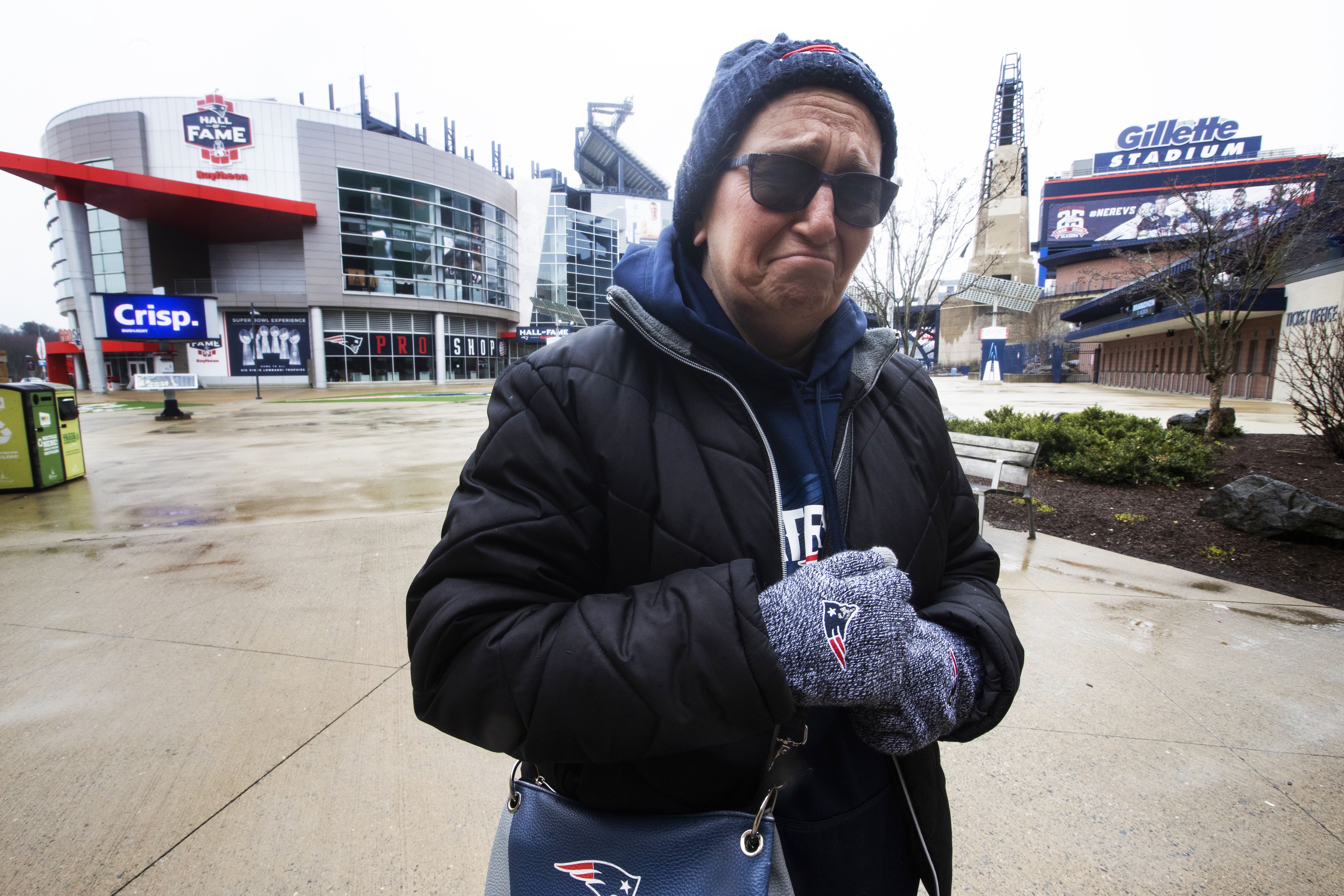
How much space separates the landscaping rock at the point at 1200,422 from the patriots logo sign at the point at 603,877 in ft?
37.5

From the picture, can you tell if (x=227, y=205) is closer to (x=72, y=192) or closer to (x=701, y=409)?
(x=72, y=192)

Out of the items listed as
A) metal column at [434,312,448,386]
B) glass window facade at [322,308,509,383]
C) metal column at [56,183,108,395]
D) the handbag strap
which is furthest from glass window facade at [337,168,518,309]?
the handbag strap

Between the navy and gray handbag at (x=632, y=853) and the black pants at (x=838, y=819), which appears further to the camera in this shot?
the black pants at (x=838, y=819)

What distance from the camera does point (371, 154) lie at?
1377 inches

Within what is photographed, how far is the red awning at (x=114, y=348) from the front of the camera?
3347cm

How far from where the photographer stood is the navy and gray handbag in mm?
936

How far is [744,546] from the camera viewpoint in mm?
1100

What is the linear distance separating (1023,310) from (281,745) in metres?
44.8

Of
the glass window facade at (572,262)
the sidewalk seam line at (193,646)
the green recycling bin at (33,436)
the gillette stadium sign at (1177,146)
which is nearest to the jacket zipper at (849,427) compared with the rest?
the sidewalk seam line at (193,646)

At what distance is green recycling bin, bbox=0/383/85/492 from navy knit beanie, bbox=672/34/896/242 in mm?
8834

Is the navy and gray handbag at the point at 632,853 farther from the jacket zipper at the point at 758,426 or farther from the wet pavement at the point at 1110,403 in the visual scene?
the wet pavement at the point at 1110,403

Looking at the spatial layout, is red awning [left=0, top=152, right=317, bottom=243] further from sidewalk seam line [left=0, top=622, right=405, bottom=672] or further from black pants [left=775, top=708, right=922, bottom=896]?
black pants [left=775, top=708, right=922, bottom=896]

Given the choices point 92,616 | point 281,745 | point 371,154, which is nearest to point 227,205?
point 371,154

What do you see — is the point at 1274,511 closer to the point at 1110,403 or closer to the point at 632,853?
the point at 632,853
